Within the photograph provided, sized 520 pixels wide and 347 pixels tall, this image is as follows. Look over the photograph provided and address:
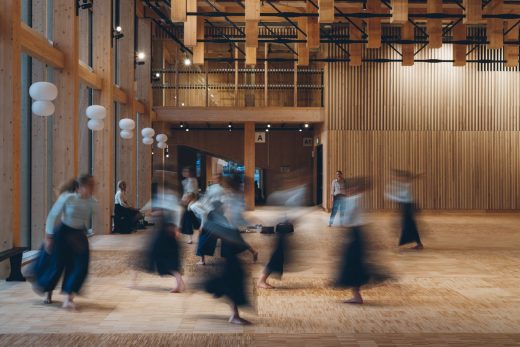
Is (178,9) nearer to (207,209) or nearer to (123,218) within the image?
(207,209)

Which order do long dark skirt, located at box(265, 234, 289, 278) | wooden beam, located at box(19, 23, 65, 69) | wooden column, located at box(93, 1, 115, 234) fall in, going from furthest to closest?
wooden column, located at box(93, 1, 115, 234) → wooden beam, located at box(19, 23, 65, 69) → long dark skirt, located at box(265, 234, 289, 278)

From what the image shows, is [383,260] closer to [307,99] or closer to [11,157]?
[11,157]

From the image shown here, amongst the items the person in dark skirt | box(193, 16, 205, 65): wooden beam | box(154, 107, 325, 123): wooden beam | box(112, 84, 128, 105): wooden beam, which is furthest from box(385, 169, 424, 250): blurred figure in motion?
box(154, 107, 325, 123): wooden beam

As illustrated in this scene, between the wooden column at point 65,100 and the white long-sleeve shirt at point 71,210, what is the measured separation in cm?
434

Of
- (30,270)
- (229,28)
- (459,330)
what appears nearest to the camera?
(459,330)

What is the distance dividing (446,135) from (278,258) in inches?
531

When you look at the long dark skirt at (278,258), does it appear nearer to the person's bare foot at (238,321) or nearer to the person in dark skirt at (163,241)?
the person in dark skirt at (163,241)

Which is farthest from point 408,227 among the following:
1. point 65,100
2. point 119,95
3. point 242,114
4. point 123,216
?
point 242,114

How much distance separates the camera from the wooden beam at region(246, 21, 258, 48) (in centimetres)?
1138

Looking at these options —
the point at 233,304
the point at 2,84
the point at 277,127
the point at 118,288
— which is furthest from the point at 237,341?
the point at 277,127

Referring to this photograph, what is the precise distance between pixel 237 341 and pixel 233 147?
19.6 m

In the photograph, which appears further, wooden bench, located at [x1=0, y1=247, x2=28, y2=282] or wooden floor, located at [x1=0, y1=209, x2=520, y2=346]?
wooden bench, located at [x1=0, y1=247, x2=28, y2=282]

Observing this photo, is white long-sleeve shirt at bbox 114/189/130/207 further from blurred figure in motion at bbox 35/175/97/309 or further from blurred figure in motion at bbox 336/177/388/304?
blurred figure in motion at bbox 336/177/388/304

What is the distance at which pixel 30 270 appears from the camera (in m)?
6.92
